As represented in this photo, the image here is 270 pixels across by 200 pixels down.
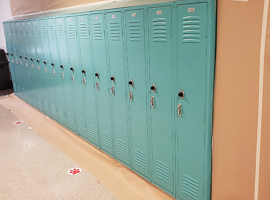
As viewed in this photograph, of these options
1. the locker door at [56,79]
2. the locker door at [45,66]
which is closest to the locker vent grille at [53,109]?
the locker door at [56,79]

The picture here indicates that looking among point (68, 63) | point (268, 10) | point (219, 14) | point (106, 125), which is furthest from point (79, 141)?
point (268, 10)

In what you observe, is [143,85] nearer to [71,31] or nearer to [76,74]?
[76,74]

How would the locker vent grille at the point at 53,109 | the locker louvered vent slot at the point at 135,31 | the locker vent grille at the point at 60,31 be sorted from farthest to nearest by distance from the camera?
the locker vent grille at the point at 53,109
the locker vent grille at the point at 60,31
the locker louvered vent slot at the point at 135,31

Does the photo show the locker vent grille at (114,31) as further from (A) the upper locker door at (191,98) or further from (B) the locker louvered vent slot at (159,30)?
(A) the upper locker door at (191,98)

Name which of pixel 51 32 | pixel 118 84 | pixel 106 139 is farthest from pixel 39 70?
pixel 118 84

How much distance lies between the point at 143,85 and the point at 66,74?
1987 millimetres

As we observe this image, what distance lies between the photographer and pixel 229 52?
6.71 ft

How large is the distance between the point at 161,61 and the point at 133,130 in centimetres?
94

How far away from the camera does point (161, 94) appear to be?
2.63 m

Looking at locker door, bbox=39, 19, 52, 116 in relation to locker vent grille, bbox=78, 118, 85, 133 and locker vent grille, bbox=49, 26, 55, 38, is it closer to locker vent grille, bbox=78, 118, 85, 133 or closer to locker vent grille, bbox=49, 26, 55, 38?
locker vent grille, bbox=49, 26, 55, 38

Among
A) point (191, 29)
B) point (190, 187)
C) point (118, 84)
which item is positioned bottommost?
point (190, 187)

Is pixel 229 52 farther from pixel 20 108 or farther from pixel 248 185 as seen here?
pixel 20 108

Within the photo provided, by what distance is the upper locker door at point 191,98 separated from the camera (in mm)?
2164

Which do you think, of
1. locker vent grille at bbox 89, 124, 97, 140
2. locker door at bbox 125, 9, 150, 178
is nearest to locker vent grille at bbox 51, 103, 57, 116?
locker vent grille at bbox 89, 124, 97, 140
